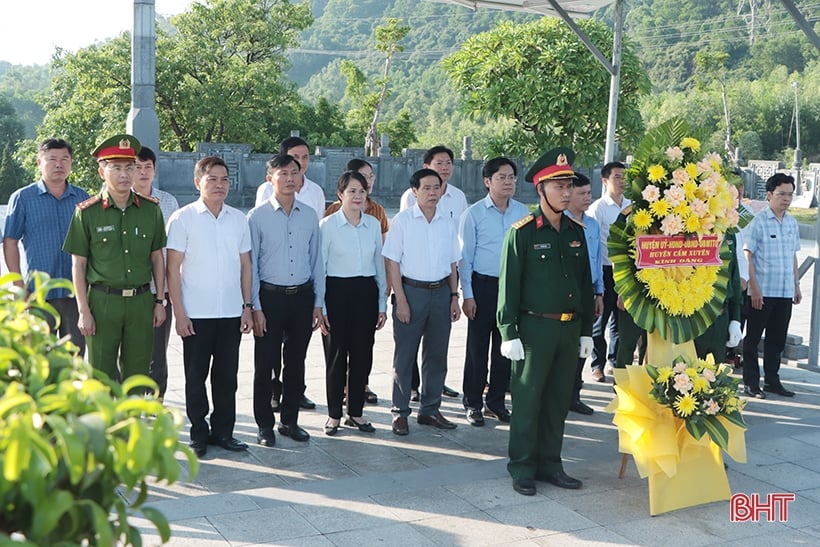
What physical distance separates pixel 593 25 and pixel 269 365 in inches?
653

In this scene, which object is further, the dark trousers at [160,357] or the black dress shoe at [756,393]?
the black dress shoe at [756,393]

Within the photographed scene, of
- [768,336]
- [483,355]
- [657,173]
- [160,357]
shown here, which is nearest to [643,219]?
[657,173]

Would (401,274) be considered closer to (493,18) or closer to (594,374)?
(594,374)

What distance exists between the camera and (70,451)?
146cm

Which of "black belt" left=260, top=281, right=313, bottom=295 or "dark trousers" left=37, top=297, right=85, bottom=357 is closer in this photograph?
"dark trousers" left=37, top=297, right=85, bottom=357

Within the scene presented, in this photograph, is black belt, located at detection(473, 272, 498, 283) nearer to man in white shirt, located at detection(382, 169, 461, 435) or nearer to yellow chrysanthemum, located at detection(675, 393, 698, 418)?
man in white shirt, located at detection(382, 169, 461, 435)

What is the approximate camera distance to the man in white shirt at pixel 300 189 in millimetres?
6340

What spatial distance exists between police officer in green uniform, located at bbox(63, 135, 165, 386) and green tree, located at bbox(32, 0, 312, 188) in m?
17.0

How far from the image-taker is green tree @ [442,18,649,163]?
21156 mm

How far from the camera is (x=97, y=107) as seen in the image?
2192 centimetres

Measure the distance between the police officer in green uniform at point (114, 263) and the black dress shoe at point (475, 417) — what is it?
2.12 meters

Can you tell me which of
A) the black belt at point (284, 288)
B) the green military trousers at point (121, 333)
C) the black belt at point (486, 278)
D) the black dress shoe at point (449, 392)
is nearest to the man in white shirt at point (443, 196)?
the black dress shoe at point (449, 392)

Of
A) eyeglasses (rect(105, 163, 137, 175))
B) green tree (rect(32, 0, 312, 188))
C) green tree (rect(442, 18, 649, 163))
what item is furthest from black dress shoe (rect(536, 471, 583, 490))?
green tree (rect(32, 0, 312, 188))

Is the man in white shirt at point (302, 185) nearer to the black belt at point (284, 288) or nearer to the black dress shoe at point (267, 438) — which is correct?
the black belt at point (284, 288)
